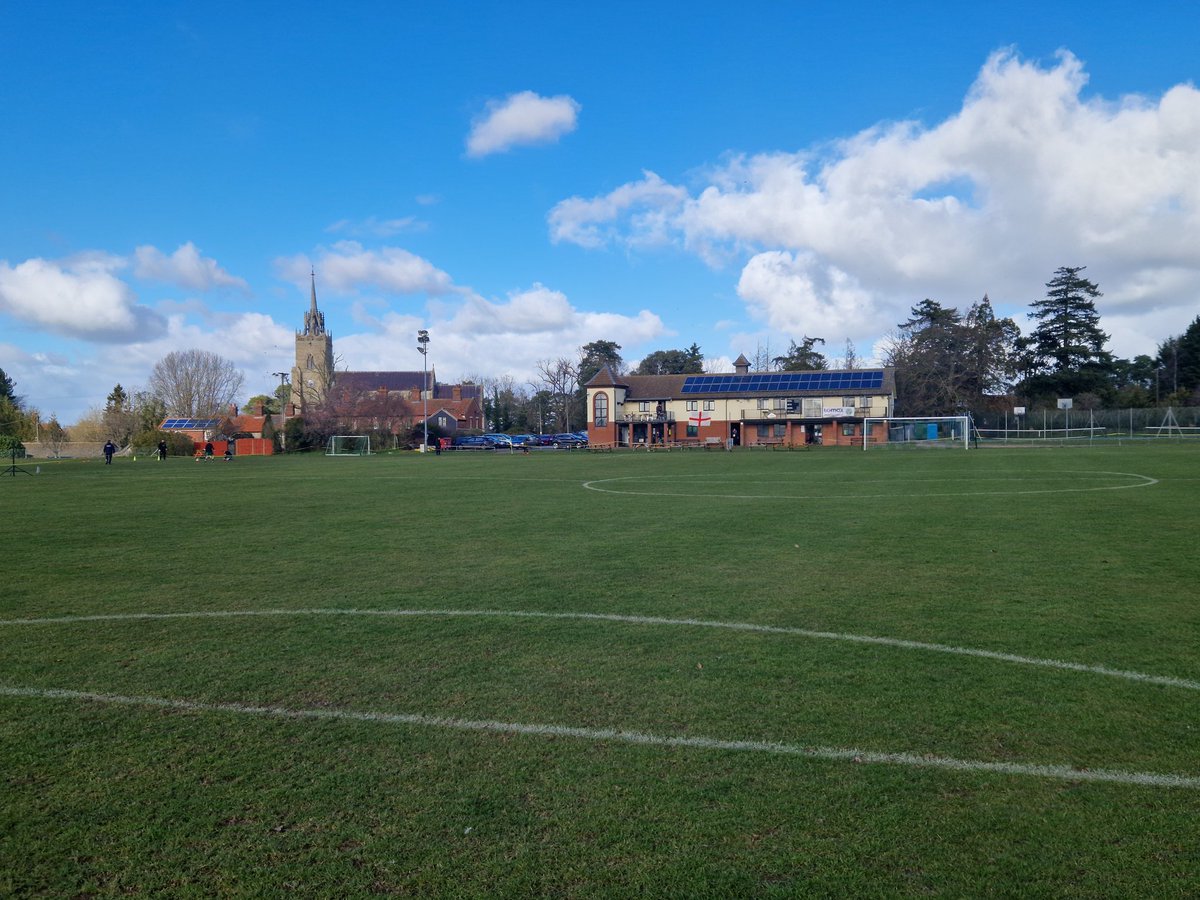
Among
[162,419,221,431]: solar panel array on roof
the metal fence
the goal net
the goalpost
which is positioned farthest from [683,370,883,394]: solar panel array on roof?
[162,419,221,431]: solar panel array on roof

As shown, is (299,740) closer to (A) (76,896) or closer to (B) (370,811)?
(B) (370,811)

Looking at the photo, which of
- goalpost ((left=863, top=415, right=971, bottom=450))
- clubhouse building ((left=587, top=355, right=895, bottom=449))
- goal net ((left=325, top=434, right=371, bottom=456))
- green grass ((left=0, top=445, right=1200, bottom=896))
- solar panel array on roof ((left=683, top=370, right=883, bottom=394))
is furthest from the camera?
solar panel array on roof ((left=683, top=370, right=883, bottom=394))

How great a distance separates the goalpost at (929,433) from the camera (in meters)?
60.7

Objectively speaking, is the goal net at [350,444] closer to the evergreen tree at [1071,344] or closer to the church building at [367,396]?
the church building at [367,396]

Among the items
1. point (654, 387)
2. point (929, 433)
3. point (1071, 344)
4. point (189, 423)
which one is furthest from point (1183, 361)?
point (189, 423)

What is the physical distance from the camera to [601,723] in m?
Result: 5.21

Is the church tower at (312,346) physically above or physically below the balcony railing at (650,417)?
above

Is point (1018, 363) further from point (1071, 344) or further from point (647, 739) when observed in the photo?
point (647, 739)

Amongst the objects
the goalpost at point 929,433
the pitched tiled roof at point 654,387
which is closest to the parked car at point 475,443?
the pitched tiled roof at point 654,387

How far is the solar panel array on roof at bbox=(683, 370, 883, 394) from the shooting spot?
85.4m

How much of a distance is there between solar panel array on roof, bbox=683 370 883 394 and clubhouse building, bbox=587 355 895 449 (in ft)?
0.33

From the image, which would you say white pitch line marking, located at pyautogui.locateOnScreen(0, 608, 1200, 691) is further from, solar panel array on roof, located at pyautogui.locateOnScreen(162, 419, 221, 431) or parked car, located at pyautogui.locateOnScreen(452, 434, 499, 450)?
solar panel array on roof, located at pyautogui.locateOnScreen(162, 419, 221, 431)

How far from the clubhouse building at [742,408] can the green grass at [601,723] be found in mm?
71172

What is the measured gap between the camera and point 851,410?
83.3 m
